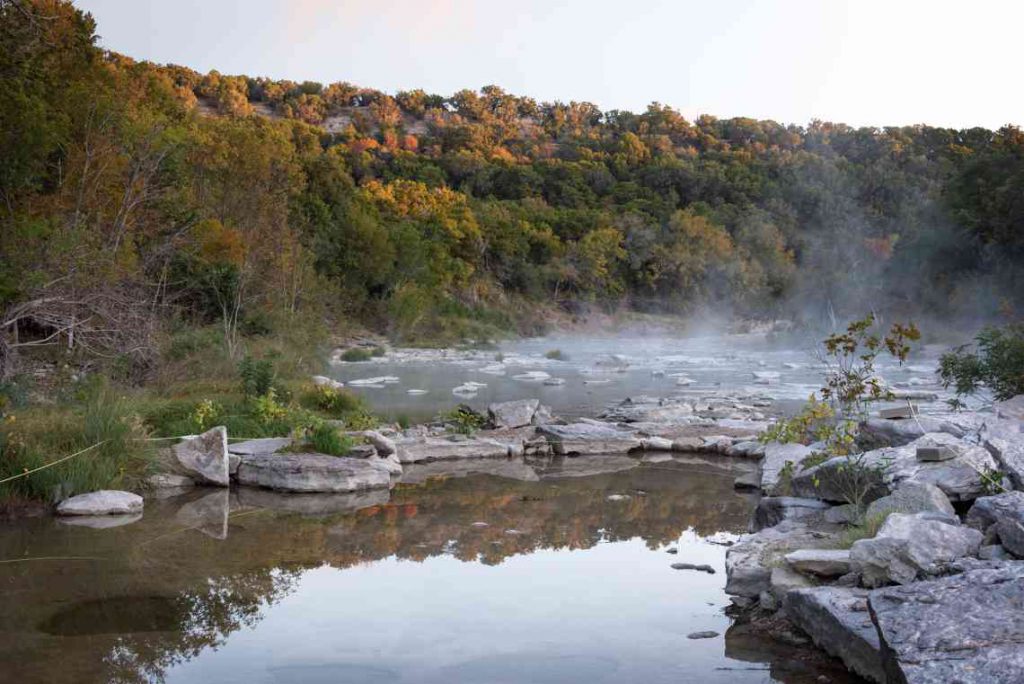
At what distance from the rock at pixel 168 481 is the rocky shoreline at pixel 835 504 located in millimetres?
16

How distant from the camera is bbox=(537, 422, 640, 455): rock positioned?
39.3ft

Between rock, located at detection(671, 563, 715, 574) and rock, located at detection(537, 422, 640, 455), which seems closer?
rock, located at detection(671, 563, 715, 574)

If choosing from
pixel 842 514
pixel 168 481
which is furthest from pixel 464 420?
pixel 842 514

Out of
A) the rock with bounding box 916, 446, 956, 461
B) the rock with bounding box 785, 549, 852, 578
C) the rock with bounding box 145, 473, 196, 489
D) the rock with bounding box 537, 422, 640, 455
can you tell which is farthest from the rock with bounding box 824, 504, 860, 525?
the rock with bounding box 145, 473, 196, 489

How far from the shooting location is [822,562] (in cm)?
538

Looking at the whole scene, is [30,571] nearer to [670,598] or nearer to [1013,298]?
[670,598]

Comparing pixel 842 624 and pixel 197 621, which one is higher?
pixel 842 624

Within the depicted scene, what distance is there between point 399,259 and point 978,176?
27.0 m

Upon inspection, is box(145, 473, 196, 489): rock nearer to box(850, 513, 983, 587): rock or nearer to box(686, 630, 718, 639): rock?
box(686, 630, 718, 639): rock

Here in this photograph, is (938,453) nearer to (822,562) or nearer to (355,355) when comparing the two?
(822,562)

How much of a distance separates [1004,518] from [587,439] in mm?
7305

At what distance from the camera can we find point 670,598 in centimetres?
602

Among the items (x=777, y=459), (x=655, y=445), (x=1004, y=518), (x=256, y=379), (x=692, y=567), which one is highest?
(x=1004, y=518)

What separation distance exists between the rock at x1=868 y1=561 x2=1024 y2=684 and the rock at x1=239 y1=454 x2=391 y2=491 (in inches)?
238
